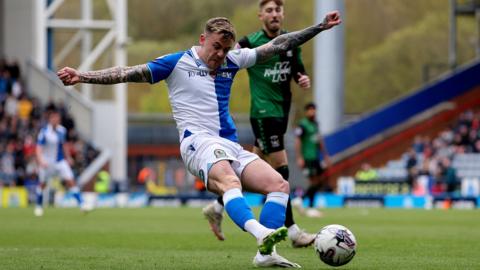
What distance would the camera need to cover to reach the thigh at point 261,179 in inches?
375

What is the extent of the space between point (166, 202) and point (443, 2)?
42095 millimetres

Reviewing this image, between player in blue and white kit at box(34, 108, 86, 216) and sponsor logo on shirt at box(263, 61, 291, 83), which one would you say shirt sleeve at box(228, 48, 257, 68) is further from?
player in blue and white kit at box(34, 108, 86, 216)

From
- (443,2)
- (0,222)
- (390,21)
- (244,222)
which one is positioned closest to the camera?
(244,222)

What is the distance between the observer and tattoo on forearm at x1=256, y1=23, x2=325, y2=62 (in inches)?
391

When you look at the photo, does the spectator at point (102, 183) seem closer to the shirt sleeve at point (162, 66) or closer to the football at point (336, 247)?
the shirt sleeve at point (162, 66)

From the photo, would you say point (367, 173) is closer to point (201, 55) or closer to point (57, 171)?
point (57, 171)

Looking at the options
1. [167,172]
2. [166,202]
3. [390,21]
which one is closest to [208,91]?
[166,202]

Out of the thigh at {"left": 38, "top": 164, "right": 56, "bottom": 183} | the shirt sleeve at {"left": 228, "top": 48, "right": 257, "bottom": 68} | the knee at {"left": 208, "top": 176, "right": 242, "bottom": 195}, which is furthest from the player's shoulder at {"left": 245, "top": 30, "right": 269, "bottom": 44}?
the thigh at {"left": 38, "top": 164, "right": 56, "bottom": 183}

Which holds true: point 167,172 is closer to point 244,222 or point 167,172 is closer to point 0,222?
point 0,222

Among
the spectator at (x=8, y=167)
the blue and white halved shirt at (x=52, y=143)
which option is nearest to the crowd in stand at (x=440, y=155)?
the spectator at (x=8, y=167)

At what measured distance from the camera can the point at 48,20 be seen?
141 feet

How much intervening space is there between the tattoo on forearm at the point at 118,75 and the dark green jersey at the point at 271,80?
3.23 metres

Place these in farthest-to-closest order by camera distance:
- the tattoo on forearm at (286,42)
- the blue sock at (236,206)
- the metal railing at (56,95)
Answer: the metal railing at (56,95) < the tattoo on forearm at (286,42) < the blue sock at (236,206)

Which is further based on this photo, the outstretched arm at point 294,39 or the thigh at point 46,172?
the thigh at point 46,172
